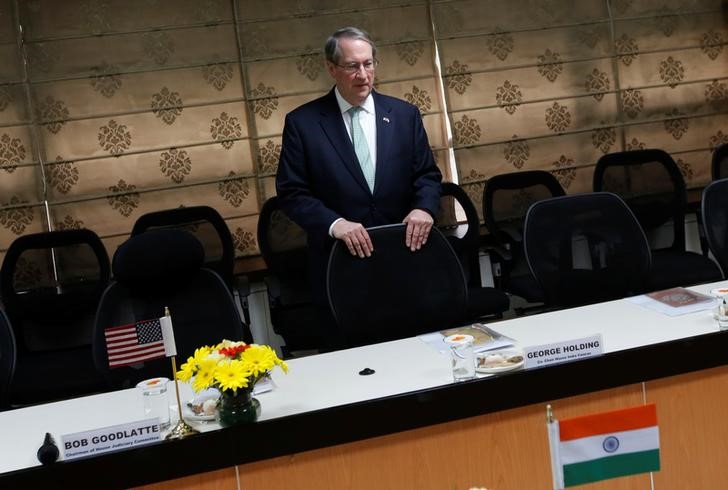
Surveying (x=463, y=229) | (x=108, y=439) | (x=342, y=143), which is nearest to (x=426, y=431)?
(x=108, y=439)

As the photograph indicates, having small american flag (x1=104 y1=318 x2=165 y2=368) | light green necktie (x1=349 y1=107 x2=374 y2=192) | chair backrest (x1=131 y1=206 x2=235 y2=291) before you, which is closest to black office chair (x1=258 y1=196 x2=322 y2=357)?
chair backrest (x1=131 y1=206 x2=235 y2=291)

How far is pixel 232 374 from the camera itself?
5.55 feet

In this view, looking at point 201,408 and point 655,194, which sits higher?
point 655,194

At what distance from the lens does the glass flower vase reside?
173cm

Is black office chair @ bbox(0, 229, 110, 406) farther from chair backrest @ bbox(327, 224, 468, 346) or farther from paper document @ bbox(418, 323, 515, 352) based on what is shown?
paper document @ bbox(418, 323, 515, 352)

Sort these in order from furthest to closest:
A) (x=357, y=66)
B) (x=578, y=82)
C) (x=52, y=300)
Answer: (x=578, y=82), (x=52, y=300), (x=357, y=66)

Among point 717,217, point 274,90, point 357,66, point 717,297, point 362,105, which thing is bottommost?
point 717,297

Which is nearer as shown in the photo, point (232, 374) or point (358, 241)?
point (232, 374)

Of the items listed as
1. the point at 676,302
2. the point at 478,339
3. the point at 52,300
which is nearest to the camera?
the point at 478,339

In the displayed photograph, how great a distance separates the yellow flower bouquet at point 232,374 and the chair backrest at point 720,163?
3.78m

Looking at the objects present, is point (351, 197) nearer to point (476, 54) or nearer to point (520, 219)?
point (520, 219)

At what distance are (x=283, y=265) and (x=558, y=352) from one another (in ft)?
7.87

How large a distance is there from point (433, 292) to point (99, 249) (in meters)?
2.01

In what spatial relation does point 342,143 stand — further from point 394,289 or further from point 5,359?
point 5,359
